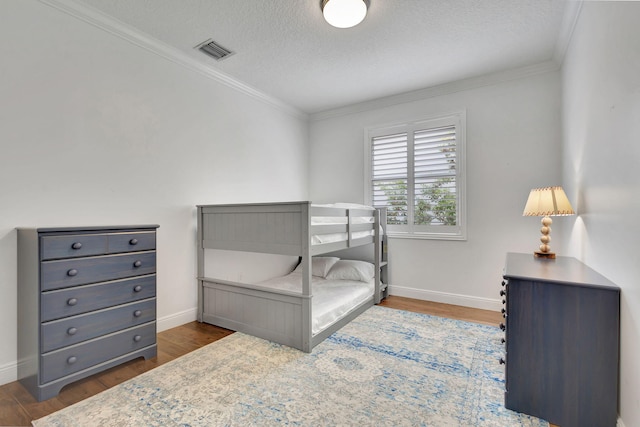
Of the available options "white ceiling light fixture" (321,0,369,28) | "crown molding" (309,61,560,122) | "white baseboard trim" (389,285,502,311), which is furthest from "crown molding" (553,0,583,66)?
"white baseboard trim" (389,285,502,311)

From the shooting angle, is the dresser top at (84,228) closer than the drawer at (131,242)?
Yes

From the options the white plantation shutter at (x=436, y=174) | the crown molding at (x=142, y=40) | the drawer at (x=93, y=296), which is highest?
the crown molding at (x=142, y=40)

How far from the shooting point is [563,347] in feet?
4.72

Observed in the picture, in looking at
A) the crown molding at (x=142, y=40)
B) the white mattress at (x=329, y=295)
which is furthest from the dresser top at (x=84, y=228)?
the crown molding at (x=142, y=40)

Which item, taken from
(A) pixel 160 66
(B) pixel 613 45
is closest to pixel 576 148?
(B) pixel 613 45

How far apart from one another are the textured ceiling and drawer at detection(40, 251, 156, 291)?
5.82 feet

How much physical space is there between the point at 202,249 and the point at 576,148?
3.25m

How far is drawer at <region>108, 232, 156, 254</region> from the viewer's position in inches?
76.6

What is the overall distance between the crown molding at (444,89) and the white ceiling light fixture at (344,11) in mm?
1617

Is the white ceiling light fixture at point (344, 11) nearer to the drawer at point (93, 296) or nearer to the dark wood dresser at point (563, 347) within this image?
the dark wood dresser at point (563, 347)

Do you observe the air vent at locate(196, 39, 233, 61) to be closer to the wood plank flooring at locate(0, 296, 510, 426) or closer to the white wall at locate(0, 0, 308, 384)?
the white wall at locate(0, 0, 308, 384)

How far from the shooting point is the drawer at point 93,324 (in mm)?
1674

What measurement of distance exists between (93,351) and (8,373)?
1.70 ft

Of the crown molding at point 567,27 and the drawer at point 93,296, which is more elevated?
the crown molding at point 567,27
